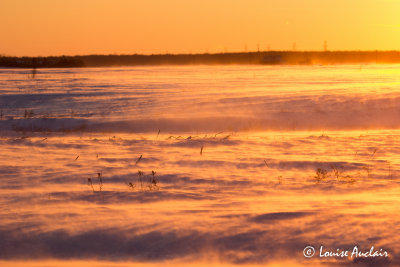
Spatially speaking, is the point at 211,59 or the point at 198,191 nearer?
the point at 198,191

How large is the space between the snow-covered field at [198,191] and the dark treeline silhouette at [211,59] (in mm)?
35902

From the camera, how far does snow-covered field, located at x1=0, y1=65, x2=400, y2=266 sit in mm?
3398

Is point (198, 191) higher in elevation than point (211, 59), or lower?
lower

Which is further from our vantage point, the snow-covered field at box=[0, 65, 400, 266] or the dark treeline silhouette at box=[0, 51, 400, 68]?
→ the dark treeline silhouette at box=[0, 51, 400, 68]

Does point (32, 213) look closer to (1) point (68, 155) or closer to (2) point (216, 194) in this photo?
(2) point (216, 194)

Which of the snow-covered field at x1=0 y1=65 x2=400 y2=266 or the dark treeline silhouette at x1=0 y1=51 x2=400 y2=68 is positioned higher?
the dark treeline silhouette at x1=0 y1=51 x2=400 y2=68

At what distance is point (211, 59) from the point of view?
74.6 meters

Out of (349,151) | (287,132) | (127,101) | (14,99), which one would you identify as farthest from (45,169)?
(14,99)

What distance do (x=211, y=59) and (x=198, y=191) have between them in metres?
70.6

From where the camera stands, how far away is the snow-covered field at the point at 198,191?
340cm

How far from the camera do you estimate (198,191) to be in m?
4.94

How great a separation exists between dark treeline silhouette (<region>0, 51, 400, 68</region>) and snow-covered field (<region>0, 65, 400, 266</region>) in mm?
35902

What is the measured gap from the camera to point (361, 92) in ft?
46.4

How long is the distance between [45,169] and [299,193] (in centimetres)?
301
